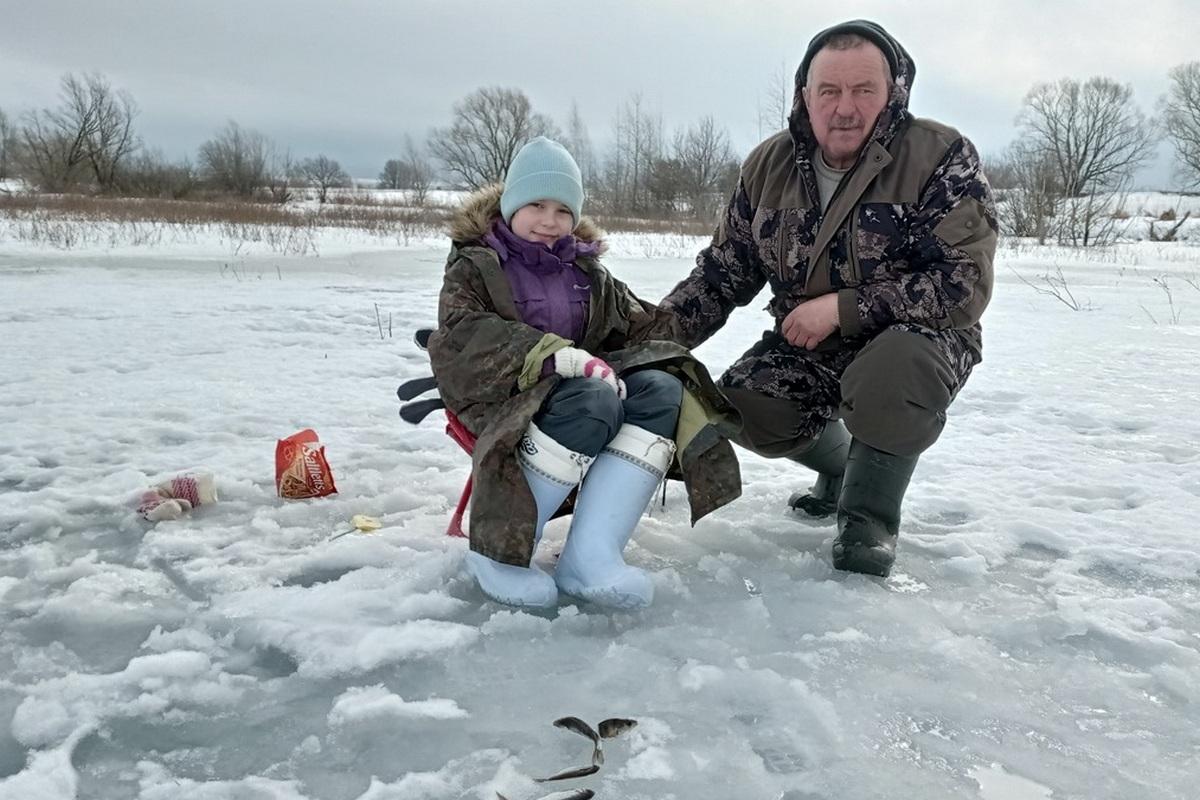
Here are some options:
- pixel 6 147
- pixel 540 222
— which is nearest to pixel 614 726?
pixel 540 222

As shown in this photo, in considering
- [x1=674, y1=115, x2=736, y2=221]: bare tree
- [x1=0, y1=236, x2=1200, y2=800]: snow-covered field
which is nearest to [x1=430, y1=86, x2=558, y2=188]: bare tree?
[x1=674, y1=115, x2=736, y2=221]: bare tree

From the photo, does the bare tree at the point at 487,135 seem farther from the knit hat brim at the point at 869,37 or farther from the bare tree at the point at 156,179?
the knit hat brim at the point at 869,37

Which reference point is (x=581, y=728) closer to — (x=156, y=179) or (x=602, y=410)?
(x=602, y=410)

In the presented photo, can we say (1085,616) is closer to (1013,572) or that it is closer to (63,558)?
(1013,572)

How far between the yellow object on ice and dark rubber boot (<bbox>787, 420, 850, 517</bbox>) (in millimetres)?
1189

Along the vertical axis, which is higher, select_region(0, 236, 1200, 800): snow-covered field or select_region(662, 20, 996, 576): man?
select_region(662, 20, 996, 576): man

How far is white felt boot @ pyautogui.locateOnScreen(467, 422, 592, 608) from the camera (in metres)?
1.82

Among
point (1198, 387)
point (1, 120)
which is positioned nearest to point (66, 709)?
point (1198, 387)

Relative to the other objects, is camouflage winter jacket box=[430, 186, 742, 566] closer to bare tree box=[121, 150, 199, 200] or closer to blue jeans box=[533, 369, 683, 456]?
blue jeans box=[533, 369, 683, 456]

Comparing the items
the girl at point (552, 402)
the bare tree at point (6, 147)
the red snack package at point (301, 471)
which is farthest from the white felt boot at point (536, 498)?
the bare tree at point (6, 147)

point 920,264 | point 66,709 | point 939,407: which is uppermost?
point 920,264

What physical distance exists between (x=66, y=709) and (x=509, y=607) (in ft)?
2.68

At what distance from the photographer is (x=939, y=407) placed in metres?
2.00

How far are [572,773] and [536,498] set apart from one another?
0.70 metres
